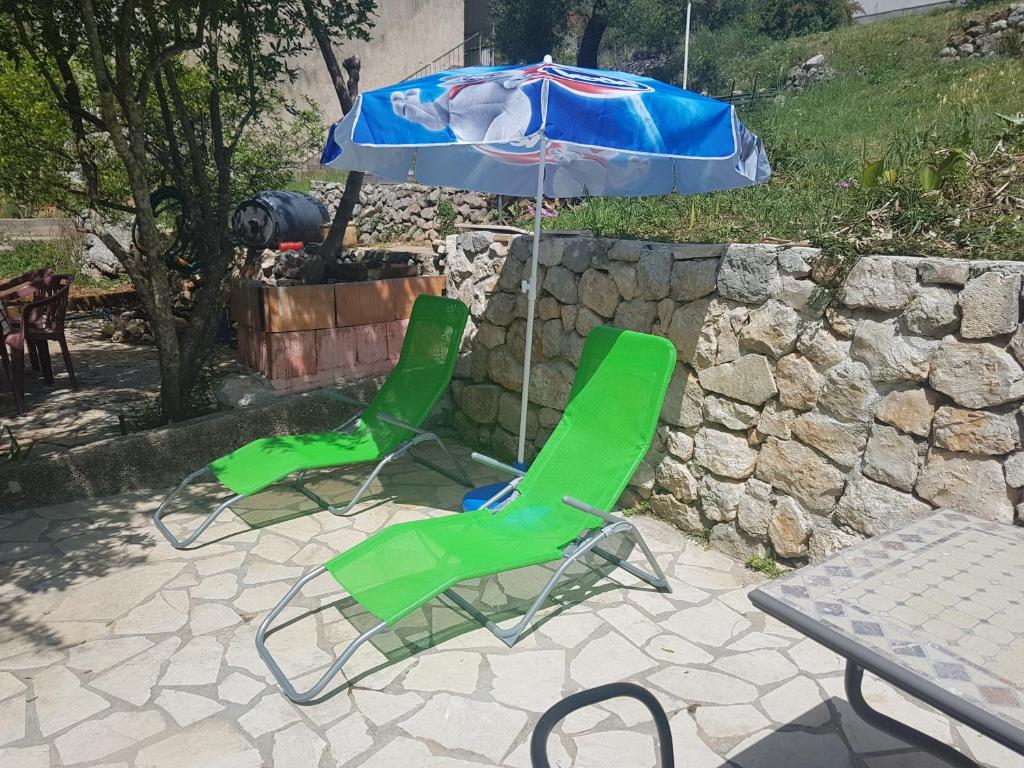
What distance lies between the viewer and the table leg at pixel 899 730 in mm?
2025

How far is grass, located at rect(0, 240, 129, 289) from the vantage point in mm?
11125

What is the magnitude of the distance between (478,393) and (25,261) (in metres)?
9.84

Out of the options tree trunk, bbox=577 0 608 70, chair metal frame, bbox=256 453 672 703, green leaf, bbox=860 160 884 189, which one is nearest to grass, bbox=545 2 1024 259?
green leaf, bbox=860 160 884 189

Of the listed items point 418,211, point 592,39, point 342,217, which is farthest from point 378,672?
point 592,39

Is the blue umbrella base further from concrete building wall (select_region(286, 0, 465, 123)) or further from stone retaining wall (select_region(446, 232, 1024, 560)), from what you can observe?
concrete building wall (select_region(286, 0, 465, 123))

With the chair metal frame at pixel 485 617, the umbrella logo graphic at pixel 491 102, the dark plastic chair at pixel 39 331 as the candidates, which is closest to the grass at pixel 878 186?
the umbrella logo graphic at pixel 491 102

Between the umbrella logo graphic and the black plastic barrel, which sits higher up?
the umbrella logo graphic

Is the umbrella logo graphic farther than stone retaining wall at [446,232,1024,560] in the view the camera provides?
Yes

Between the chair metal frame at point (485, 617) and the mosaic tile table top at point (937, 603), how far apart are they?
129 centimetres

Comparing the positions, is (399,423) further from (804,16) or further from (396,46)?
(804,16)

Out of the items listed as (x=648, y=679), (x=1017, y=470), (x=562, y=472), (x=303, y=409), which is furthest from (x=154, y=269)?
(x=1017, y=470)

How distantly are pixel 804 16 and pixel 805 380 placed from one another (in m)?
30.9

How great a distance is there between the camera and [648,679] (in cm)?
290

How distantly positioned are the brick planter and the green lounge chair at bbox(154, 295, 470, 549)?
3.11 feet
